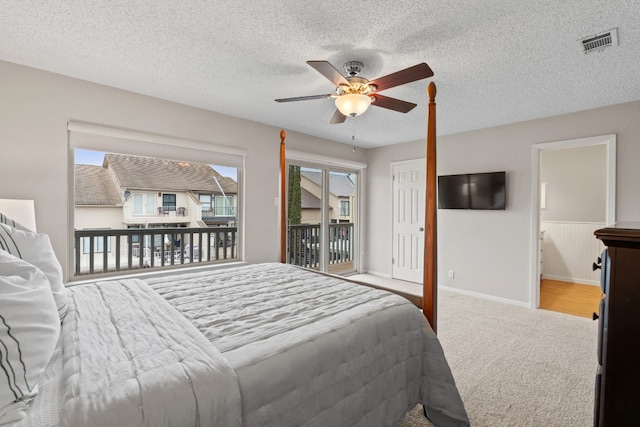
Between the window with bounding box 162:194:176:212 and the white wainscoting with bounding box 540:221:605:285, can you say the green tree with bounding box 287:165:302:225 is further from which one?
the white wainscoting with bounding box 540:221:605:285

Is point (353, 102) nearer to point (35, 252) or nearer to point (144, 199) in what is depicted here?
point (35, 252)

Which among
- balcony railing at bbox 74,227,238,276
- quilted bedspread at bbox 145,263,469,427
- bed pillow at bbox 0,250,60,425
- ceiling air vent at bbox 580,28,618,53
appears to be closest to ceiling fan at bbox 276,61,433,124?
ceiling air vent at bbox 580,28,618,53

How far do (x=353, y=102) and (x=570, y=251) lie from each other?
515cm

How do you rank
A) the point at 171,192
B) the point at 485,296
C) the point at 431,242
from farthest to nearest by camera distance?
the point at 485,296 → the point at 171,192 → the point at 431,242

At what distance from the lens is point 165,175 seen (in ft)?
11.1

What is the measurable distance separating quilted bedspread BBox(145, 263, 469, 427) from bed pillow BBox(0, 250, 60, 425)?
51cm

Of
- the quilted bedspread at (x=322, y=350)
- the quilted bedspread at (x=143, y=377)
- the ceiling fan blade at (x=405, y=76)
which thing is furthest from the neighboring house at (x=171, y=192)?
the ceiling fan blade at (x=405, y=76)


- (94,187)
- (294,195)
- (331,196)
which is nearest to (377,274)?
(331,196)

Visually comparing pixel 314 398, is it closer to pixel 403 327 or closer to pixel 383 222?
pixel 403 327

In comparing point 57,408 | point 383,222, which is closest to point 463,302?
point 383,222

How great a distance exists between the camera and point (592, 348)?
2650 mm

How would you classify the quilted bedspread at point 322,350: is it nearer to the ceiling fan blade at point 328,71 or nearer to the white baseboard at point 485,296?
the ceiling fan blade at point 328,71

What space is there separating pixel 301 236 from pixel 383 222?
1.55 m

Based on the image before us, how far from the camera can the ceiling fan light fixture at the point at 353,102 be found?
7.28 feet
